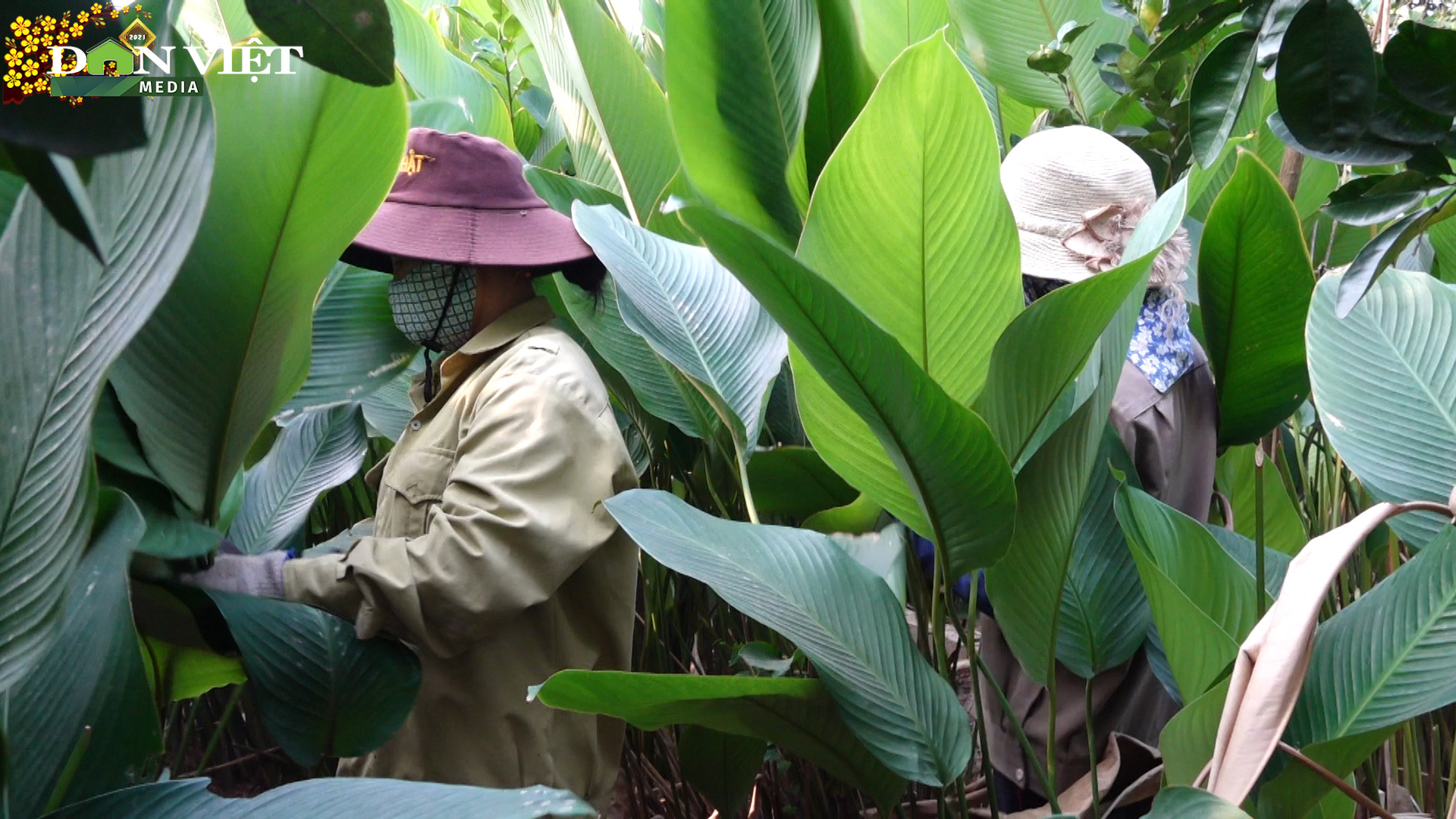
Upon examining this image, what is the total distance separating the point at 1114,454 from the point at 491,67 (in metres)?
1.50

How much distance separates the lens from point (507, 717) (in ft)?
4.08

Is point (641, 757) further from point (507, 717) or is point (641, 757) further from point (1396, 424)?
point (1396, 424)

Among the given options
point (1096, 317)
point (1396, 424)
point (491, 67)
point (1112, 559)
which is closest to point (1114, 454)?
point (1112, 559)

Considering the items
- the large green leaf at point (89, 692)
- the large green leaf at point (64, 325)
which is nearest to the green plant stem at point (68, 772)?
the large green leaf at point (89, 692)

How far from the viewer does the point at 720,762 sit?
1.25m

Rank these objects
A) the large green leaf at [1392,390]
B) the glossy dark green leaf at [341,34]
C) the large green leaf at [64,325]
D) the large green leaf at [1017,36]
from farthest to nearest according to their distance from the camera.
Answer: the large green leaf at [1017,36], the large green leaf at [1392,390], the large green leaf at [64,325], the glossy dark green leaf at [341,34]

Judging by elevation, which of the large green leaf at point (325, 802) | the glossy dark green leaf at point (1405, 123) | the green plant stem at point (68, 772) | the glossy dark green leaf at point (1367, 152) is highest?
the glossy dark green leaf at point (1405, 123)

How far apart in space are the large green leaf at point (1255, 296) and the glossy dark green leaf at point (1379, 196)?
1.01 feet

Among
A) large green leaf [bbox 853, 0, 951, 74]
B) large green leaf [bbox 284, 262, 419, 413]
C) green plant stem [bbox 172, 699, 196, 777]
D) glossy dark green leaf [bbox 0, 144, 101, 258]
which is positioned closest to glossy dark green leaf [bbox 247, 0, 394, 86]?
glossy dark green leaf [bbox 0, 144, 101, 258]

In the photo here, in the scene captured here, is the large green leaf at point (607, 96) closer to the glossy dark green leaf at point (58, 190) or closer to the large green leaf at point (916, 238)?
the large green leaf at point (916, 238)

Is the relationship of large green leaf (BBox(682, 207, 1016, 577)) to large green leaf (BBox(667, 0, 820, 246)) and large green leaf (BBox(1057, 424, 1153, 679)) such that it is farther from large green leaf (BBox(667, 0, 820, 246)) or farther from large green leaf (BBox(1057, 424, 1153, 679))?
large green leaf (BBox(667, 0, 820, 246))

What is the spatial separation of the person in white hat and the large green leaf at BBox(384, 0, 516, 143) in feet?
2.85

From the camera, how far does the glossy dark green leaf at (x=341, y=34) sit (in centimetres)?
39

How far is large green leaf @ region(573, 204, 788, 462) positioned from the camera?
1110 mm
